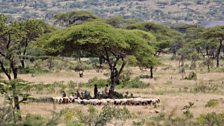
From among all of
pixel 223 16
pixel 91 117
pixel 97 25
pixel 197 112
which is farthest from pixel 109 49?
pixel 223 16

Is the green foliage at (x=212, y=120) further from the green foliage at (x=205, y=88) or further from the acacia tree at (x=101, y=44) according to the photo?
the green foliage at (x=205, y=88)

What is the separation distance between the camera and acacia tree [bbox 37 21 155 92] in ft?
104

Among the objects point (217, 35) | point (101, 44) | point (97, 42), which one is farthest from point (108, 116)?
point (217, 35)

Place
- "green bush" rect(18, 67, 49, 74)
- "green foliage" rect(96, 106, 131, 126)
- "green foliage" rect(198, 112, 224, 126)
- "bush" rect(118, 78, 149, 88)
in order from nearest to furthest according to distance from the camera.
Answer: "green foliage" rect(96, 106, 131, 126) < "green foliage" rect(198, 112, 224, 126) < "bush" rect(118, 78, 149, 88) < "green bush" rect(18, 67, 49, 74)

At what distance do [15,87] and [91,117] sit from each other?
2.68m

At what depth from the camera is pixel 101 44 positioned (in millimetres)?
31469

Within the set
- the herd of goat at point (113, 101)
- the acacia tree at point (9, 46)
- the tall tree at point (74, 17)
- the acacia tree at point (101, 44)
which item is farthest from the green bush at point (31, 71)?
the tall tree at point (74, 17)

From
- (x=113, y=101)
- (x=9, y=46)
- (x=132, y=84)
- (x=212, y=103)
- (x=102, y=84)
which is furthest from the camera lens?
(x=132, y=84)

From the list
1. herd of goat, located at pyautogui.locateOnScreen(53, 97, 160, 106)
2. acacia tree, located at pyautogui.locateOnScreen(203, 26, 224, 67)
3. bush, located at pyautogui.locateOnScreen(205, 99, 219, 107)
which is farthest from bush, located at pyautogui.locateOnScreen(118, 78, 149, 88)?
acacia tree, located at pyautogui.locateOnScreen(203, 26, 224, 67)

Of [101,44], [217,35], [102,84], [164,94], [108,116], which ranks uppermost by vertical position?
[108,116]

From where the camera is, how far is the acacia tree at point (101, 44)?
31.6 metres

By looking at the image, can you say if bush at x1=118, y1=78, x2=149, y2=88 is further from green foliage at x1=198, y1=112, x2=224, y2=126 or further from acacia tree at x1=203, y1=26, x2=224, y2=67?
acacia tree at x1=203, y1=26, x2=224, y2=67

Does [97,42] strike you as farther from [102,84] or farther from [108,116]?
[108,116]

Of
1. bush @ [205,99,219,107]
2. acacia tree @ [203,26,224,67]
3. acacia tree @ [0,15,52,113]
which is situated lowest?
acacia tree @ [203,26,224,67]
